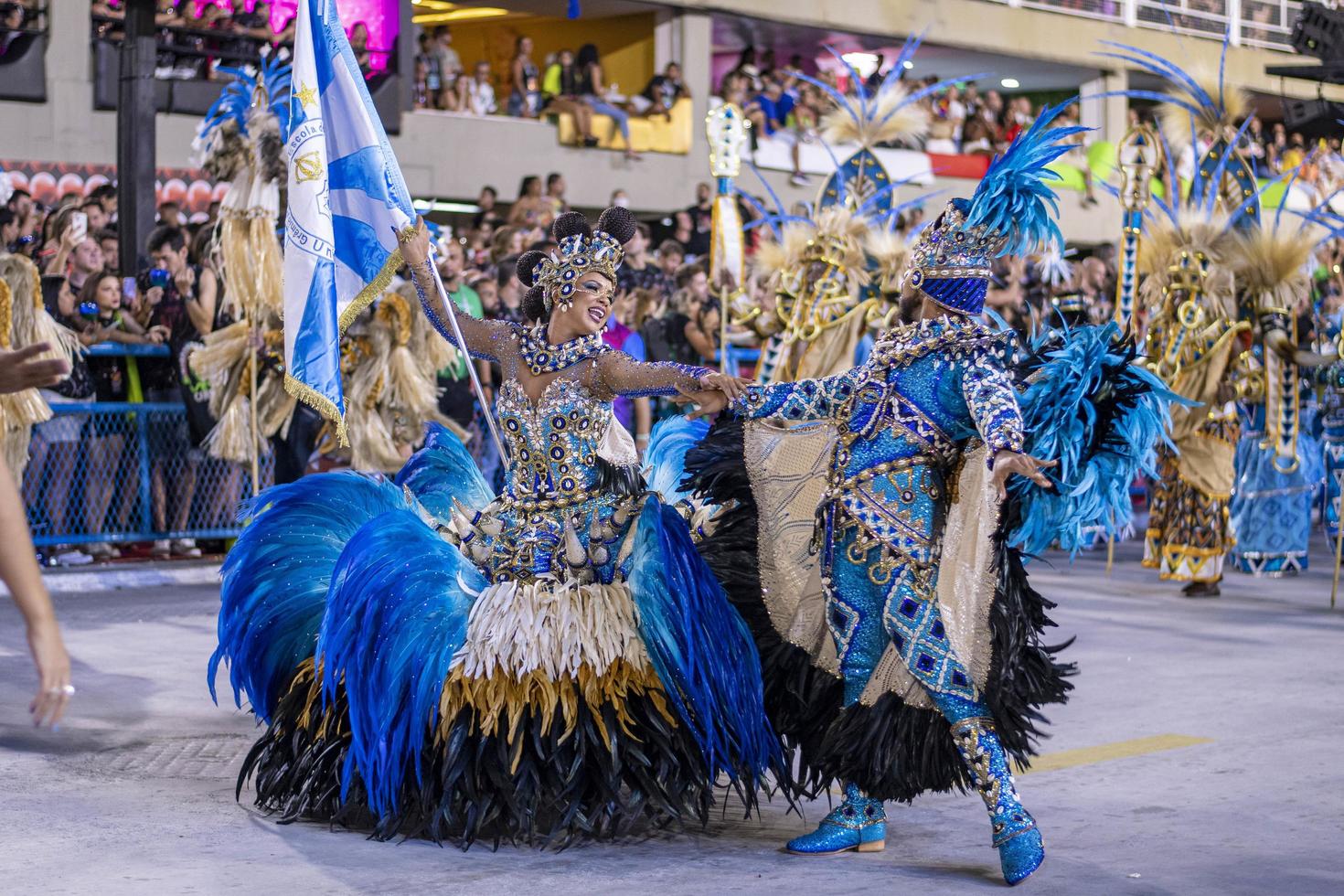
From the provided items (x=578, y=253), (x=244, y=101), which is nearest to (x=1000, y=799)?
A: (x=578, y=253)

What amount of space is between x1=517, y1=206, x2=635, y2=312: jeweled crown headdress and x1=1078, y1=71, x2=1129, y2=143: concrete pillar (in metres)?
25.0

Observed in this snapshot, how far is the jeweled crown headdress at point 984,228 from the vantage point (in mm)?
5172

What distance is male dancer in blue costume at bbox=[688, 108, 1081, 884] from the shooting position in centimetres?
500

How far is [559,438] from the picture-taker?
5430mm

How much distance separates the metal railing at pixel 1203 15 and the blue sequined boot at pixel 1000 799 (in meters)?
24.5

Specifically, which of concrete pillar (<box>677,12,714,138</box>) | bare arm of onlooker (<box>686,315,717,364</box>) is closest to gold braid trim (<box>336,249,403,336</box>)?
bare arm of onlooker (<box>686,315,717,364</box>)

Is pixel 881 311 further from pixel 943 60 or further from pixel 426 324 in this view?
pixel 943 60

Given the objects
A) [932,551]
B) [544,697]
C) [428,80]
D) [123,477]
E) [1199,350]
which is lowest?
[544,697]

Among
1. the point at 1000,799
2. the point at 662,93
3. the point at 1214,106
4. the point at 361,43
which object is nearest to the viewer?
the point at 1000,799

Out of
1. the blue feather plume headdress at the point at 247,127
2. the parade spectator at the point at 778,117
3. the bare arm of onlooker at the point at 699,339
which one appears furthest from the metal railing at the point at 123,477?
the parade spectator at the point at 778,117

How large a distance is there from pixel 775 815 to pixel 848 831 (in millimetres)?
543

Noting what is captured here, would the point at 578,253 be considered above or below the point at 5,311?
above

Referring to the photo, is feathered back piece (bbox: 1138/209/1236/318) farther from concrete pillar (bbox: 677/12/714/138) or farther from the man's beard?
concrete pillar (bbox: 677/12/714/138)

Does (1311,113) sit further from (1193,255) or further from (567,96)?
(1193,255)
